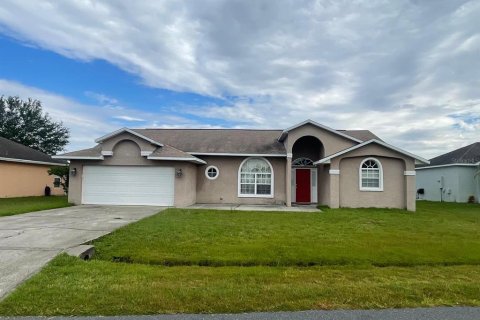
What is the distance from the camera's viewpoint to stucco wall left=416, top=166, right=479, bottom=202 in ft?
82.8

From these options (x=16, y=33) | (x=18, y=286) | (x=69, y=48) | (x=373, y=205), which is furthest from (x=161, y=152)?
(x=18, y=286)

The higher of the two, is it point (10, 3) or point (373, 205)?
point (10, 3)

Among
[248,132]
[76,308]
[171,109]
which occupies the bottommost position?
[76,308]

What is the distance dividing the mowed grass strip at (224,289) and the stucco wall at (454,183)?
21841 millimetres

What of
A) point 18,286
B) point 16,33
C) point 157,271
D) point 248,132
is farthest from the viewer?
point 248,132

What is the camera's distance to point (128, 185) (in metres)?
17.7

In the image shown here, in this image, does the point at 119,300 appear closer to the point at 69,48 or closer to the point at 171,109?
the point at 69,48

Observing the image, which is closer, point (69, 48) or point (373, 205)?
point (69, 48)

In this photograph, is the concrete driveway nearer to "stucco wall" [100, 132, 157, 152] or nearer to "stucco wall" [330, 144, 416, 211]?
"stucco wall" [100, 132, 157, 152]

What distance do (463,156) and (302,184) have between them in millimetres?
14082

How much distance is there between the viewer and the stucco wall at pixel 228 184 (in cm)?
1942

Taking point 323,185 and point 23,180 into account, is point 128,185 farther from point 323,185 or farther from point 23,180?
point 23,180

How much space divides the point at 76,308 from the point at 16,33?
15033 millimetres

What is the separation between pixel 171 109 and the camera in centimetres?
Answer: 2564
